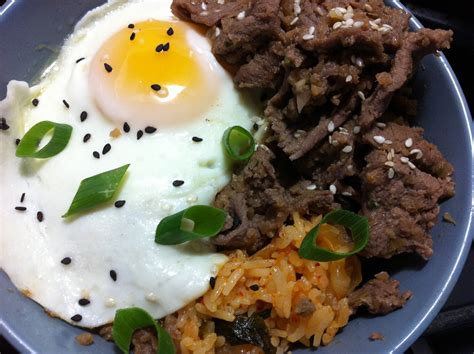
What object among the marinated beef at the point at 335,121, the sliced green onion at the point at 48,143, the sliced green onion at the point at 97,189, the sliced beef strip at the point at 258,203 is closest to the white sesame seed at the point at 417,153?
the marinated beef at the point at 335,121

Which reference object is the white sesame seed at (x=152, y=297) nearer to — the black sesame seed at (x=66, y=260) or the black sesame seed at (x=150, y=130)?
the black sesame seed at (x=66, y=260)

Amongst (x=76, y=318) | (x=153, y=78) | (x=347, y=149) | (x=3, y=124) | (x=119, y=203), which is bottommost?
(x=76, y=318)

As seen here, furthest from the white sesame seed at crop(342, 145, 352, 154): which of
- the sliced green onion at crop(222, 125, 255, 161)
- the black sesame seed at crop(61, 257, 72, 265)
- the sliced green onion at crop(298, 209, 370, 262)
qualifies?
the black sesame seed at crop(61, 257, 72, 265)

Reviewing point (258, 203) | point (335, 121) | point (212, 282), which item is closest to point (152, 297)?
point (212, 282)

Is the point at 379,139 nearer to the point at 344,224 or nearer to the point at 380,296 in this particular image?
the point at 344,224

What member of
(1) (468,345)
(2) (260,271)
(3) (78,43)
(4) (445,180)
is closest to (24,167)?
(3) (78,43)
